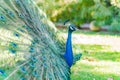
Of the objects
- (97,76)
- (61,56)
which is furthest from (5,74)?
(97,76)

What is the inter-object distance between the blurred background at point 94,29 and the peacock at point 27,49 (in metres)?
1.58

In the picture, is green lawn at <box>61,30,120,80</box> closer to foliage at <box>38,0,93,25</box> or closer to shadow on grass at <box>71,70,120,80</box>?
shadow on grass at <box>71,70,120,80</box>

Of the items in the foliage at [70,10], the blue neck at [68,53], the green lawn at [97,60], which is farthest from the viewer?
the foliage at [70,10]

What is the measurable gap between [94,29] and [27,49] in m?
8.86

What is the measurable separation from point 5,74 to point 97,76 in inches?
82.6

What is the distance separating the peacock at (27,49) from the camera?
13.7 ft

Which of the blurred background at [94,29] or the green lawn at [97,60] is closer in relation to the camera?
the green lawn at [97,60]

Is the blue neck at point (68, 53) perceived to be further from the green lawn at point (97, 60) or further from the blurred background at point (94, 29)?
the blurred background at point (94, 29)

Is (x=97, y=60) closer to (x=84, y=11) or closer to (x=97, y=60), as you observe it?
(x=97, y=60)

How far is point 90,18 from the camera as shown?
1384 cm

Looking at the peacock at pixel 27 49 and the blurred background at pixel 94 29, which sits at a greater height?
the peacock at pixel 27 49

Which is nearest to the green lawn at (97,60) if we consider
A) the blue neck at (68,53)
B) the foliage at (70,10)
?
the blue neck at (68,53)

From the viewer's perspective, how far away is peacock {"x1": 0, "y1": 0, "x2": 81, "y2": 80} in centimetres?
419

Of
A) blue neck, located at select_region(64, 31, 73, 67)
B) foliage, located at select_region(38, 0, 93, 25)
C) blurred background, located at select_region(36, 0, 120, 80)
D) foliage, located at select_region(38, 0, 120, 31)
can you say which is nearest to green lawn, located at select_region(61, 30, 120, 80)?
blurred background, located at select_region(36, 0, 120, 80)
